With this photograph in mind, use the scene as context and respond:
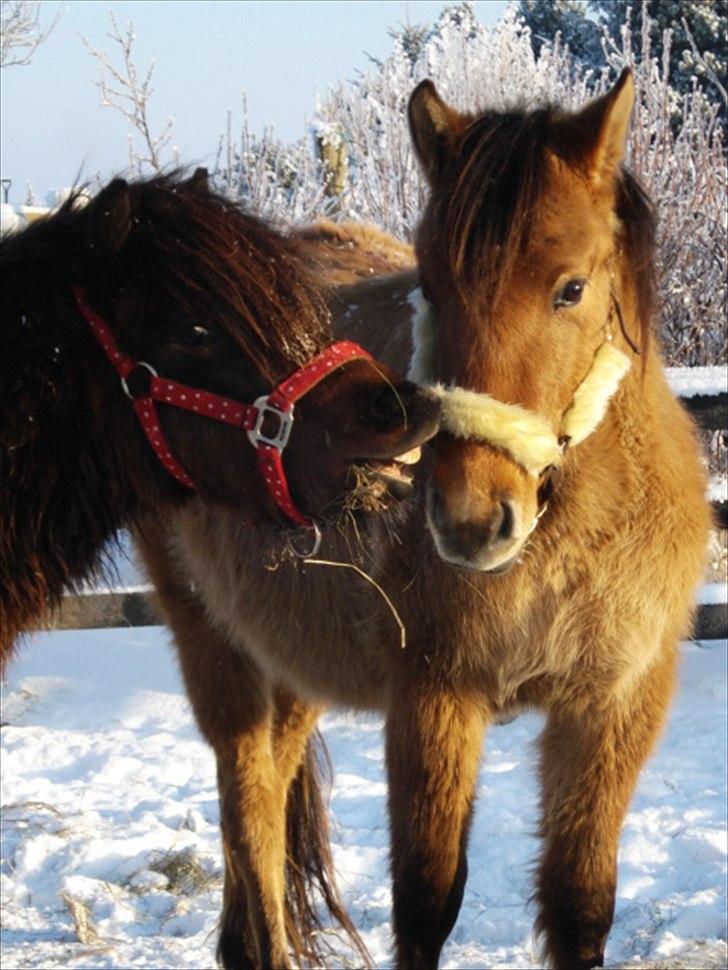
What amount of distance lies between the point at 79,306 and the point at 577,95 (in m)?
8.22

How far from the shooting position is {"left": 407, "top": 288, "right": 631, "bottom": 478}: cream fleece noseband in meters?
2.57

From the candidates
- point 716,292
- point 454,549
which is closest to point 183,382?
point 454,549

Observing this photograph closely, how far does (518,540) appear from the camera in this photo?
2.58 metres

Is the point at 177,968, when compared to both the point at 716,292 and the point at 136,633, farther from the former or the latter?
the point at 716,292

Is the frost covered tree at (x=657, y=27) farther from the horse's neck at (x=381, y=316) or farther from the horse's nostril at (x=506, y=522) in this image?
the horse's nostril at (x=506, y=522)

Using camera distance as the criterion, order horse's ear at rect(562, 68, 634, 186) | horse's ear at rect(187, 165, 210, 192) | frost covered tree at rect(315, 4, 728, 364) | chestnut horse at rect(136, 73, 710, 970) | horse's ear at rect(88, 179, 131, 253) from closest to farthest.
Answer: horse's ear at rect(88, 179, 131, 253), horse's ear at rect(187, 165, 210, 192), chestnut horse at rect(136, 73, 710, 970), horse's ear at rect(562, 68, 634, 186), frost covered tree at rect(315, 4, 728, 364)

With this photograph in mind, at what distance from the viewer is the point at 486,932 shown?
4078 mm

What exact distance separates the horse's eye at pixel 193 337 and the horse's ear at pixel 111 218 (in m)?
0.20

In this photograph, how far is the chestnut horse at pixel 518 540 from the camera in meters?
2.65

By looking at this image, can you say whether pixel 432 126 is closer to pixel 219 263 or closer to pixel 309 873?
pixel 219 263

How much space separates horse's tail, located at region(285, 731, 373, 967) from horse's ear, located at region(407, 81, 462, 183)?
228cm

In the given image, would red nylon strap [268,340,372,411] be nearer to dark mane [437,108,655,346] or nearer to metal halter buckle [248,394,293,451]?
metal halter buckle [248,394,293,451]

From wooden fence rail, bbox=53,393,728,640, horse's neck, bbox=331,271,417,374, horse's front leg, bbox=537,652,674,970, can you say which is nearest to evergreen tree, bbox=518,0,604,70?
wooden fence rail, bbox=53,393,728,640

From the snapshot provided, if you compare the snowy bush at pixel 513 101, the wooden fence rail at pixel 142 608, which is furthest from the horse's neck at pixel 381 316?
the snowy bush at pixel 513 101
